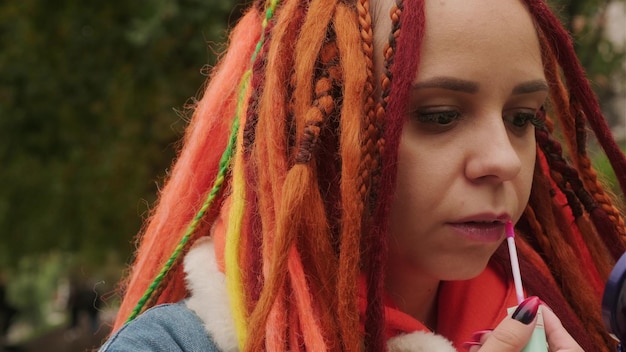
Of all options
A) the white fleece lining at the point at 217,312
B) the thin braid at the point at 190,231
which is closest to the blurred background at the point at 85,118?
the thin braid at the point at 190,231

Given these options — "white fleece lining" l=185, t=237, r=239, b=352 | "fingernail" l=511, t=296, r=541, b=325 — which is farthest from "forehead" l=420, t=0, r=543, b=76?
"white fleece lining" l=185, t=237, r=239, b=352

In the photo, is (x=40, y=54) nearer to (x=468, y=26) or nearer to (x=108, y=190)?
(x=108, y=190)

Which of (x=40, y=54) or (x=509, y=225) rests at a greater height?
(x=40, y=54)

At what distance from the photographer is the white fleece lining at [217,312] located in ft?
4.49

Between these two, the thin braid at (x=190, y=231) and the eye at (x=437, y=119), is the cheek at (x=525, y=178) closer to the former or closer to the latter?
the eye at (x=437, y=119)

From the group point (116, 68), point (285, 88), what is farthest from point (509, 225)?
point (116, 68)

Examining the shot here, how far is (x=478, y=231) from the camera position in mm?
1391

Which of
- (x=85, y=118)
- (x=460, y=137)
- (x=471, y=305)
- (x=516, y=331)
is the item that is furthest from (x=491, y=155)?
(x=85, y=118)

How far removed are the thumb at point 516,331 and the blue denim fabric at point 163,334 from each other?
18.2 inches

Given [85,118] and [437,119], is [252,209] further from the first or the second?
[85,118]

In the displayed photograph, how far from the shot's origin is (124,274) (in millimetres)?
2031

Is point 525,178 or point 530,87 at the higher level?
point 530,87

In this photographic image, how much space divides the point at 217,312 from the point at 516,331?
50 centimetres

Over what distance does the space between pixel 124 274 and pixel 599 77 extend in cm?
209
